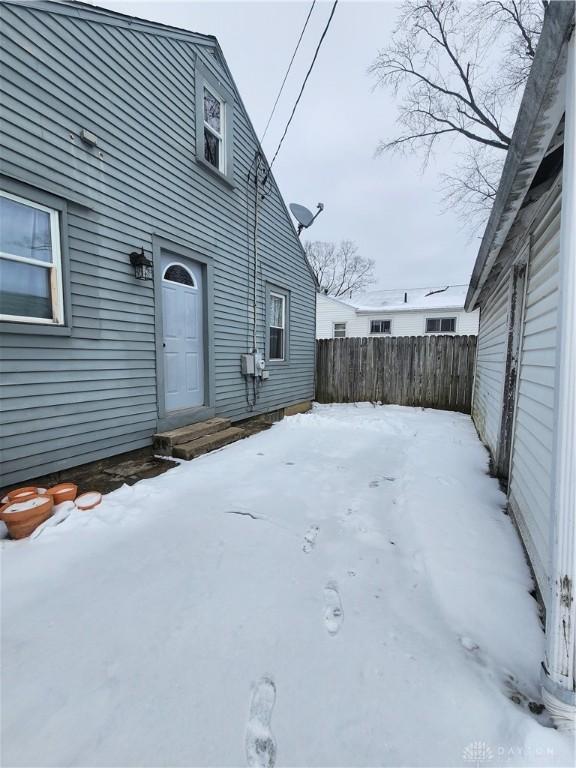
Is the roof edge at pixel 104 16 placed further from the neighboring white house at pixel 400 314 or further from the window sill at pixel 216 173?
the neighboring white house at pixel 400 314

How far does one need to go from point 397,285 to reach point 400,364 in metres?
30.2

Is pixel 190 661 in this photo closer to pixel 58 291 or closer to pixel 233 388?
pixel 58 291

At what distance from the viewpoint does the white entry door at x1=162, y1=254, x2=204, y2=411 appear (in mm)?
4414

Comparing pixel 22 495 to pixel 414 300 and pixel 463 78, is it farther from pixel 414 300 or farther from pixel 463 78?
pixel 414 300

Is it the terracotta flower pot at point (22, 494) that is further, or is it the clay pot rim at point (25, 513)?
the terracotta flower pot at point (22, 494)

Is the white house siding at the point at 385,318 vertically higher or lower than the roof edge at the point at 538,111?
higher

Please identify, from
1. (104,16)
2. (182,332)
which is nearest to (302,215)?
(182,332)

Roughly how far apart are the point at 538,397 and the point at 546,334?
428mm

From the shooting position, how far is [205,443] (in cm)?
430

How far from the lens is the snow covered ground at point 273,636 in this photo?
1.17m

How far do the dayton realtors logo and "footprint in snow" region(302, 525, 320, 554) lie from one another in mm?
1255

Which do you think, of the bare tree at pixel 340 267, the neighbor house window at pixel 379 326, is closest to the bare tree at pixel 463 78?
the neighbor house window at pixel 379 326

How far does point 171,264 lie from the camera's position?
4453mm

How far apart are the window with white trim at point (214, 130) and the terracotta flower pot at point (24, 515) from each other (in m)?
4.79
